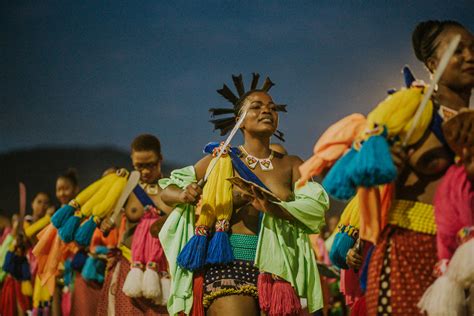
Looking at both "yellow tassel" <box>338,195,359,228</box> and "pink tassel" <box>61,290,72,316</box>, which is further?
"pink tassel" <box>61,290,72,316</box>

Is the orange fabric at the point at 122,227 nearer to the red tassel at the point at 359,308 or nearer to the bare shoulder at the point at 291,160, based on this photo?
the bare shoulder at the point at 291,160

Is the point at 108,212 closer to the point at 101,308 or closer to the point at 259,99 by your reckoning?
the point at 101,308

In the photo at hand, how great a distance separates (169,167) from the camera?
1188 centimetres

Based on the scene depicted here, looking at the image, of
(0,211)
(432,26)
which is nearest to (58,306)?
(0,211)

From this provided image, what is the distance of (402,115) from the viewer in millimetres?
3281

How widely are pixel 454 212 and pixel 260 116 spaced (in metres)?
2.08

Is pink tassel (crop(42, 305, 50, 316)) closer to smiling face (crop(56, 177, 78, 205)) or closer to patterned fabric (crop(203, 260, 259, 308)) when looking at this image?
smiling face (crop(56, 177, 78, 205))

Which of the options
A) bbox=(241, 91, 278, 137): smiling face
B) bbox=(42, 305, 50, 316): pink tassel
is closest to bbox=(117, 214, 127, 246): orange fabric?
bbox=(241, 91, 278, 137): smiling face

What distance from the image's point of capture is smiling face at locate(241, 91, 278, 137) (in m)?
5.06

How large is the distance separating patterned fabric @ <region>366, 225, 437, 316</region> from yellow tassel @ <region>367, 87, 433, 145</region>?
394 millimetres

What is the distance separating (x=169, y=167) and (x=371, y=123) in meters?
8.73

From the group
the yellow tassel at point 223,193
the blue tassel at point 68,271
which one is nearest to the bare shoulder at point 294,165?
the yellow tassel at point 223,193

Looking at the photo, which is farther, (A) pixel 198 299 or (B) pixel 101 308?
(B) pixel 101 308

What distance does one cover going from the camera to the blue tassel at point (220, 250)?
15.5 ft
